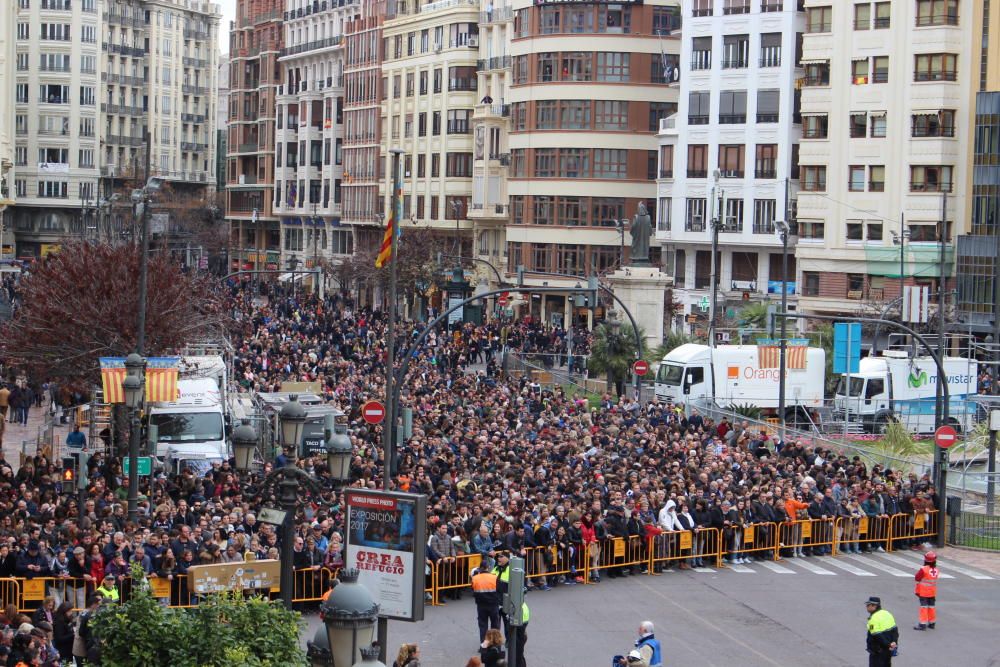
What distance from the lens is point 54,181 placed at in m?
126

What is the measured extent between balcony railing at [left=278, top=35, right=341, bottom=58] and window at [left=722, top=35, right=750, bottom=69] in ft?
133

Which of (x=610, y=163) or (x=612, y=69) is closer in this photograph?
(x=612, y=69)

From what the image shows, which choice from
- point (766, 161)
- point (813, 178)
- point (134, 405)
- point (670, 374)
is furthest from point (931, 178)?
point (134, 405)

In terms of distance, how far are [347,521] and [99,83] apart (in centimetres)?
11549

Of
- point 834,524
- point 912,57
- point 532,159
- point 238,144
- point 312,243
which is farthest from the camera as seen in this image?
point 238,144

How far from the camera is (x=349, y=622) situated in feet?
40.6

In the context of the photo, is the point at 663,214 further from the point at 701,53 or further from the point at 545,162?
the point at 701,53

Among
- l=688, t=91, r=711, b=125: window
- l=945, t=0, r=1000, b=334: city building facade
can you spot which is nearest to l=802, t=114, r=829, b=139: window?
l=688, t=91, r=711, b=125: window

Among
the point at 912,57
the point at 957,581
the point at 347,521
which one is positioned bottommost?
the point at 957,581

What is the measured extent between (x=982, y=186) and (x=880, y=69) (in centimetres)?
653

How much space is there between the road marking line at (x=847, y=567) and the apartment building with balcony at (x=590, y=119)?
4534 centimetres

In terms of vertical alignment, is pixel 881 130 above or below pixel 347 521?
above

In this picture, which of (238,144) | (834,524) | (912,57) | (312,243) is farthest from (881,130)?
(238,144)

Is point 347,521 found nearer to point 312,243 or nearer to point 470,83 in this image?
point 470,83
